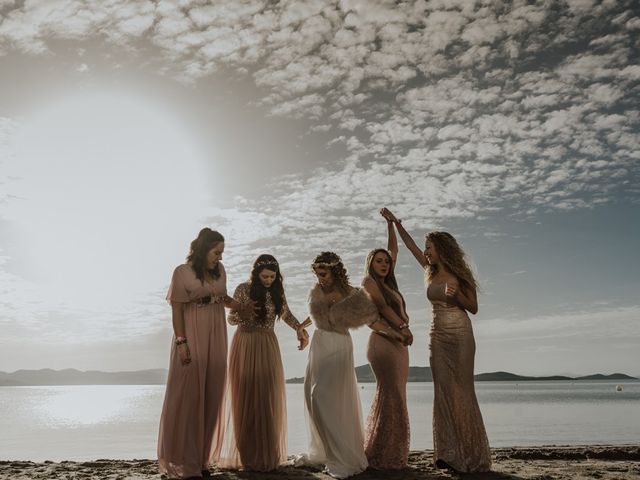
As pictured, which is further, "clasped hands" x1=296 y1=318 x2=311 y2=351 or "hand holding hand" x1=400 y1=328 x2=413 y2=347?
"clasped hands" x1=296 y1=318 x2=311 y2=351

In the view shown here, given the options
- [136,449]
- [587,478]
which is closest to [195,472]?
[587,478]

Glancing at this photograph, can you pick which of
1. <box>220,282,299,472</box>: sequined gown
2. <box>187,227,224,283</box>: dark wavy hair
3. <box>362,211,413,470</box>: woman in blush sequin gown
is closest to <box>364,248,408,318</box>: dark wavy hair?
<box>362,211,413,470</box>: woman in blush sequin gown

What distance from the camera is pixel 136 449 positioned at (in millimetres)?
18547

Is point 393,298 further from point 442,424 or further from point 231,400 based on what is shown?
point 231,400

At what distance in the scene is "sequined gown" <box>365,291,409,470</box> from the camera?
662 centimetres

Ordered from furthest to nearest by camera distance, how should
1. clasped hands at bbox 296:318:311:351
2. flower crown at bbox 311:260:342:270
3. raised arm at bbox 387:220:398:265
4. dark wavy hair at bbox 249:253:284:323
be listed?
raised arm at bbox 387:220:398:265, clasped hands at bbox 296:318:311:351, dark wavy hair at bbox 249:253:284:323, flower crown at bbox 311:260:342:270

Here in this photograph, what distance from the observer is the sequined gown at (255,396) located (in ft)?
22.2

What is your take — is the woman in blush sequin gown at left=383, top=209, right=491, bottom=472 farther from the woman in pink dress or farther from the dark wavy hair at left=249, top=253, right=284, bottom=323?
the woman in pink dress

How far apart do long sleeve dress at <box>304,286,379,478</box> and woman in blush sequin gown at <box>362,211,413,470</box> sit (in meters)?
0.17

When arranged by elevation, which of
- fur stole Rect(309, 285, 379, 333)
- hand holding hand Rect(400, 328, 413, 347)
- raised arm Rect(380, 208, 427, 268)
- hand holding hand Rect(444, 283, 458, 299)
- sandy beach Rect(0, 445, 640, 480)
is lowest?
sandy beach Rect(0, 445, 640, 480)

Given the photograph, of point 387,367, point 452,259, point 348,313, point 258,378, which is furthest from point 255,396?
point 452,259

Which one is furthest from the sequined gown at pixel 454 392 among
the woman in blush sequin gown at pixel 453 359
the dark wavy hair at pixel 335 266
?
the dark wavy hair at pixel 335 266

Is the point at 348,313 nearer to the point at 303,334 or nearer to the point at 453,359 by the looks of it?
the point at 303,334

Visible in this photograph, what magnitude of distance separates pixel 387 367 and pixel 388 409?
486 millimetres
